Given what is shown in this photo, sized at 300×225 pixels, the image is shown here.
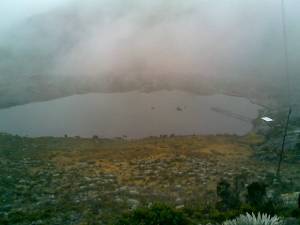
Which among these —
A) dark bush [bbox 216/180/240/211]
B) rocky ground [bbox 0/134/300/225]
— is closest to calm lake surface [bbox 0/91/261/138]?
rocky ground [bbox 0/134/300/225]

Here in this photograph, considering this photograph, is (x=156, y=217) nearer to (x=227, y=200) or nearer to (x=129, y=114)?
(x=227, y=200)

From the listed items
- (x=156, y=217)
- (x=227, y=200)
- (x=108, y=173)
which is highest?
(x=108, y=173)

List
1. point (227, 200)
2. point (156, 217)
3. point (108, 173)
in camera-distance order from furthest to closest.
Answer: point (108, 173) < point (227, 200) < point (156, 217)

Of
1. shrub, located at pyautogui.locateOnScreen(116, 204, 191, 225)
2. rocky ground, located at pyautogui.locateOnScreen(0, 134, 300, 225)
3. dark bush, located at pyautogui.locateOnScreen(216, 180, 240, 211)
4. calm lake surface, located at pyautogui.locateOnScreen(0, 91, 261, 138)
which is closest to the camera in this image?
shrub, located at pyautogui.locateOnScreen(116, 204, 191, 225)

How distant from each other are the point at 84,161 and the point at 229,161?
509cm

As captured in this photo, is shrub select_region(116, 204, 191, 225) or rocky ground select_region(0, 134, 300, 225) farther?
rocky ground select_region(0, 134, 300, 225)

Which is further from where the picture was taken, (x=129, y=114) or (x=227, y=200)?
(x=129, y=114)

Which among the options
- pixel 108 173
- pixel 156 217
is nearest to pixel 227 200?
pixel 156 217

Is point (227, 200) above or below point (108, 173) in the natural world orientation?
below

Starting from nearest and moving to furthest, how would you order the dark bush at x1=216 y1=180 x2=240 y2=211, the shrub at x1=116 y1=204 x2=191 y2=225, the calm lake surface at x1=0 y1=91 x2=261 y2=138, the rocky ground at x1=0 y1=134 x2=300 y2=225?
the shrub at x1=116 y1=204 x2=191 y2=225, the dark bush at x1=216 y1=180 x2=240 y2=211, the rocky ground at x1=0 y1=134 x2=300 y2=225, the calm lake surface at x1=0 y1=91 x2=261 y2=138

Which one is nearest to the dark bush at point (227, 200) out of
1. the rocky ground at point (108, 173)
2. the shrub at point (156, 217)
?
the rocky ground at point (108, 173)

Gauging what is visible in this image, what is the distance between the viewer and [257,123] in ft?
73.7

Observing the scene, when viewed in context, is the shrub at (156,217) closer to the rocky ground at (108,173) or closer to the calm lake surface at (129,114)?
the rocky ground at (108,173)

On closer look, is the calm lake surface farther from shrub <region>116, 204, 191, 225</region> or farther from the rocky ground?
shrub <region>116, 204, 191, 225</region>
